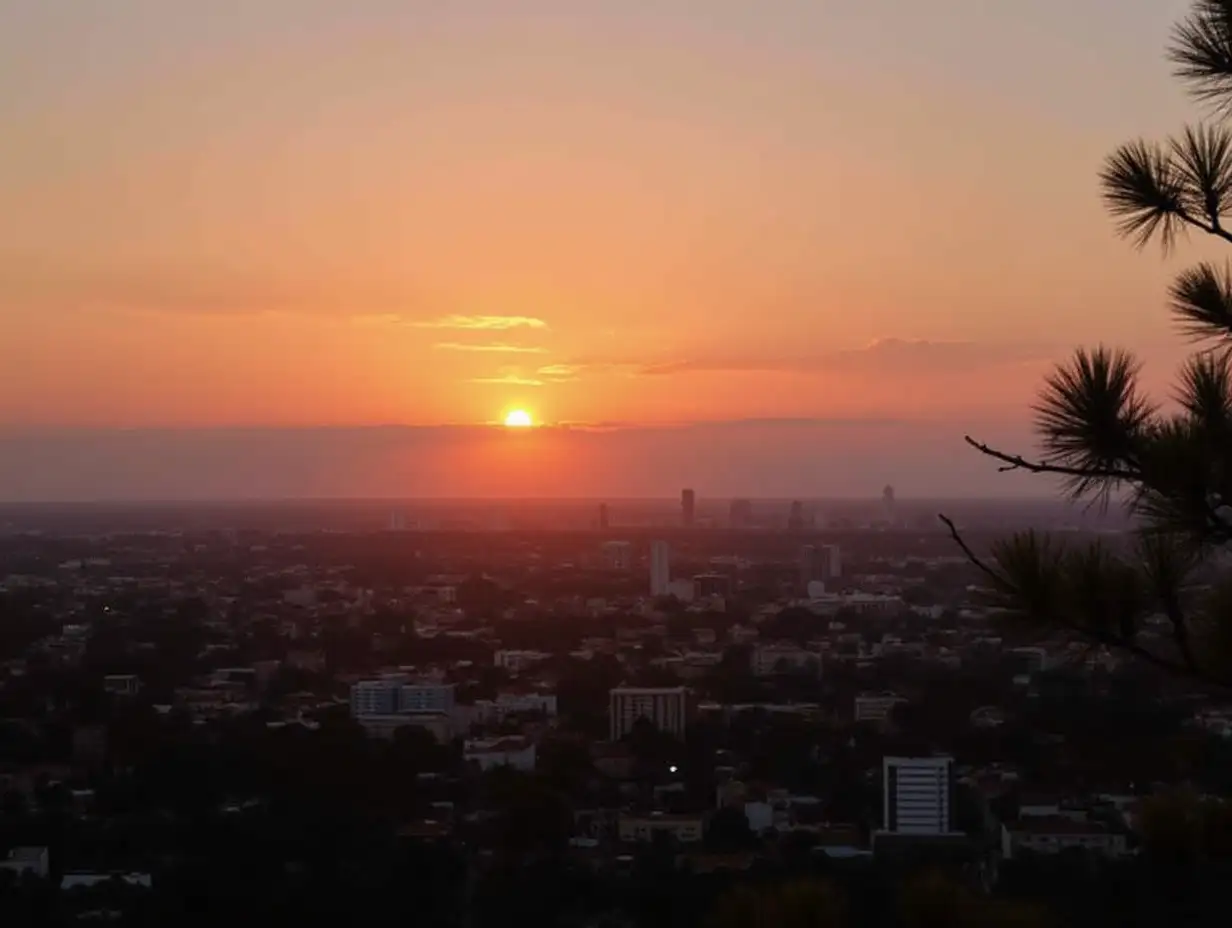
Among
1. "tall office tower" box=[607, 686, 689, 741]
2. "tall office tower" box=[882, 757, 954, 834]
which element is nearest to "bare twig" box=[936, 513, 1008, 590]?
"tall office tower" box=[882, 757, 954, 834]

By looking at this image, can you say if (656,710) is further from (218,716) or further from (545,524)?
(545,524)

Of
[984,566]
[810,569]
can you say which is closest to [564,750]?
[984,566]

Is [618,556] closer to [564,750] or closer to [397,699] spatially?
[397,699]

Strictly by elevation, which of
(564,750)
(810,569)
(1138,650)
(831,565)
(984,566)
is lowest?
(564,750)

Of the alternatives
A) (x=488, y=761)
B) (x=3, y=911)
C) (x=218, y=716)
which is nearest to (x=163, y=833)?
(x=3, y=911)

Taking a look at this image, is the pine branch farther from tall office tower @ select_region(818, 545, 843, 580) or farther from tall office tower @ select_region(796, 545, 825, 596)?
tall office tower @ select_region(818, 545, 843, 580)

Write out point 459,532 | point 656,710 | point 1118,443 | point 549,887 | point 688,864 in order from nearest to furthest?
point 1118,443 < point 549,887 < point 688,864 < point 656,710 < point 459,532

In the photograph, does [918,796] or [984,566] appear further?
[918,796]
